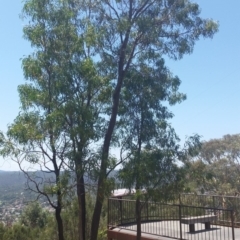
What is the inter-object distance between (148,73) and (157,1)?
5.64 ft

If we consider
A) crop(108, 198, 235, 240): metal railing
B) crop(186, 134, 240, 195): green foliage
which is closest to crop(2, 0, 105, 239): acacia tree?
crop(108, 198, 235, 240): metal railing

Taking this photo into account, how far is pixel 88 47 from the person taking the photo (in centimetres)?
1070

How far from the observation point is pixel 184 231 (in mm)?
13250

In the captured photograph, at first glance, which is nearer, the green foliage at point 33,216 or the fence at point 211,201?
the fence at point 211,201

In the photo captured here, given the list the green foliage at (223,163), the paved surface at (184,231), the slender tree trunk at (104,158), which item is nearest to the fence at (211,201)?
the paved surface at (184,231)

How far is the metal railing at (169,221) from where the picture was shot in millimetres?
12695

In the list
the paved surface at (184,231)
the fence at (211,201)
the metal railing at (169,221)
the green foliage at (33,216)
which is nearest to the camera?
the paved surface at (184,231)

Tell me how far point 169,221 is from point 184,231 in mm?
1426

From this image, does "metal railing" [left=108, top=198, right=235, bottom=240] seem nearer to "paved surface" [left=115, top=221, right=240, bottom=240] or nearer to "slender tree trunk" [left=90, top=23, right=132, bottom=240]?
"paved surface" [left=115, top=221, right=240, bottom=240]

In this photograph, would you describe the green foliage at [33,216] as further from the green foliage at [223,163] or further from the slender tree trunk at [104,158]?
the slender tree trunk at [104,158]

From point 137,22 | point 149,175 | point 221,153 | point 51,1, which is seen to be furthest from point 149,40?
point 221,153

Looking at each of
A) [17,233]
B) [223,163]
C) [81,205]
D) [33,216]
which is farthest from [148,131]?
[223,163]

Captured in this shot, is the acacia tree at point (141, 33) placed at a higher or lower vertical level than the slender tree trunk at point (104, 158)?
higher

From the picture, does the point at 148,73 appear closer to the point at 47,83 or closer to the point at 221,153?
the point at 47,83
